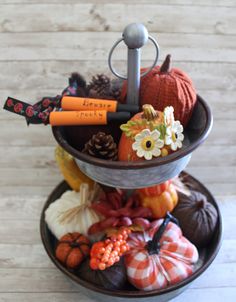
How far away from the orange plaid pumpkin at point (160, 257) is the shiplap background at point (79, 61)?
0.13 m

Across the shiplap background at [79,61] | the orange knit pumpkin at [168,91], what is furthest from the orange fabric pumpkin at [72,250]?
the orange knit pumpkin at [168,91]

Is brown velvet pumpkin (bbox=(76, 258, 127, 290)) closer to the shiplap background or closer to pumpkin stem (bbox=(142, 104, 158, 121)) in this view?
the shiplap background

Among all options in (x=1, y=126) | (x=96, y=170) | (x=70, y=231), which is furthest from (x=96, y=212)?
(x=1, y=126)

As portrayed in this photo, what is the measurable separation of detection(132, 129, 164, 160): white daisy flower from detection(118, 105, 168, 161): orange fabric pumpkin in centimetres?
1

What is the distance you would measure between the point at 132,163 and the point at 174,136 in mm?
85

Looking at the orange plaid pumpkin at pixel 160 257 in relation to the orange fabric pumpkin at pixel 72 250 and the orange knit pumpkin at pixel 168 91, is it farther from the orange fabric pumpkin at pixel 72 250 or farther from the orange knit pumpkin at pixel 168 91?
the orange knit pumpkin at pixel 168 91

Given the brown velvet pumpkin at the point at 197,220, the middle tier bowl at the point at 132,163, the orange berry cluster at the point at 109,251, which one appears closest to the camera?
the middle tier bowl at the point at 132,163

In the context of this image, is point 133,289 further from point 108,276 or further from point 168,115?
point 168,115

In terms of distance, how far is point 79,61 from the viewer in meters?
0.94

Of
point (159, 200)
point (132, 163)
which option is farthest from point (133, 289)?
point (132, 163)

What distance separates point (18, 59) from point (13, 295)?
1.84 feet

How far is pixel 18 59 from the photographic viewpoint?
36.9 inches

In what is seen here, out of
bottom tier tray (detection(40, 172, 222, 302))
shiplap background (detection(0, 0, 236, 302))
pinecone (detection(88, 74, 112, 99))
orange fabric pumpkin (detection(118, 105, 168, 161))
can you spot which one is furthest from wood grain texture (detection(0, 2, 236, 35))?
bottom tier tray (detection(40, 172, 222, 302))

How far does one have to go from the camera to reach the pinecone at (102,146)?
62 cm
